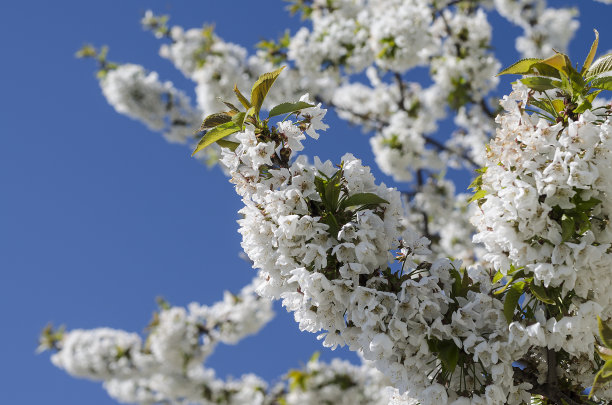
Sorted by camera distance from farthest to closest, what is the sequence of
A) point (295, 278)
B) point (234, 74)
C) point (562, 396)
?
point (234, 74) → point (562, 396) → point (295, 278)

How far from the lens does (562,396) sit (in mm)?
2131

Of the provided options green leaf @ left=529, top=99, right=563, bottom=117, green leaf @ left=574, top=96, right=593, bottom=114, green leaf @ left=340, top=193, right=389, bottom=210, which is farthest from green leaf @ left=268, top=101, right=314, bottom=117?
green leaf @ left=574, top=96, right=593, bottom=114

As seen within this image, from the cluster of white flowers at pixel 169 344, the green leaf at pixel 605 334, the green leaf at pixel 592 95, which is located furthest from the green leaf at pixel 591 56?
the cluster of white flowers at pixel 169 344

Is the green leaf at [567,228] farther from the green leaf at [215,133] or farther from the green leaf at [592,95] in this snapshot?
the green leaf at [215,133]

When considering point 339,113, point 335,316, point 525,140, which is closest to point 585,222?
point 525,140

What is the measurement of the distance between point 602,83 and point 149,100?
862 cm

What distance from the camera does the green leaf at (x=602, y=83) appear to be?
200cm

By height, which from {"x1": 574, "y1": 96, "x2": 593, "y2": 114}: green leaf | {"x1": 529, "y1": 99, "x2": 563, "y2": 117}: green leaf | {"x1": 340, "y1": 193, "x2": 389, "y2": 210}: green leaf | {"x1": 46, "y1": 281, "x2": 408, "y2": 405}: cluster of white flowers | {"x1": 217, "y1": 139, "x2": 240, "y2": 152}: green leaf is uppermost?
{"x1": 46, "y1": 281, "x2": 408, "y2": 405}: cluster of white flowers

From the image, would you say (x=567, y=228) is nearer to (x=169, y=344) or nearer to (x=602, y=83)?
(x=602, y=83)

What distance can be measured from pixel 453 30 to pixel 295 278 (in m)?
6.10

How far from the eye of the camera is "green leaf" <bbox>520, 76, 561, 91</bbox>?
207cm

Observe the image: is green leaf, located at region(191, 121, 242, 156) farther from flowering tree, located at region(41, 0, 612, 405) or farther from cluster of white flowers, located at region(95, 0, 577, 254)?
cluster of white flowers, located at region(95, 0, 577, 254)

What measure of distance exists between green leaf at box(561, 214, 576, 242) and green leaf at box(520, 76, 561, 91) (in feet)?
1.73

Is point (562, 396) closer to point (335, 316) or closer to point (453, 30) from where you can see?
point (335, 316)
